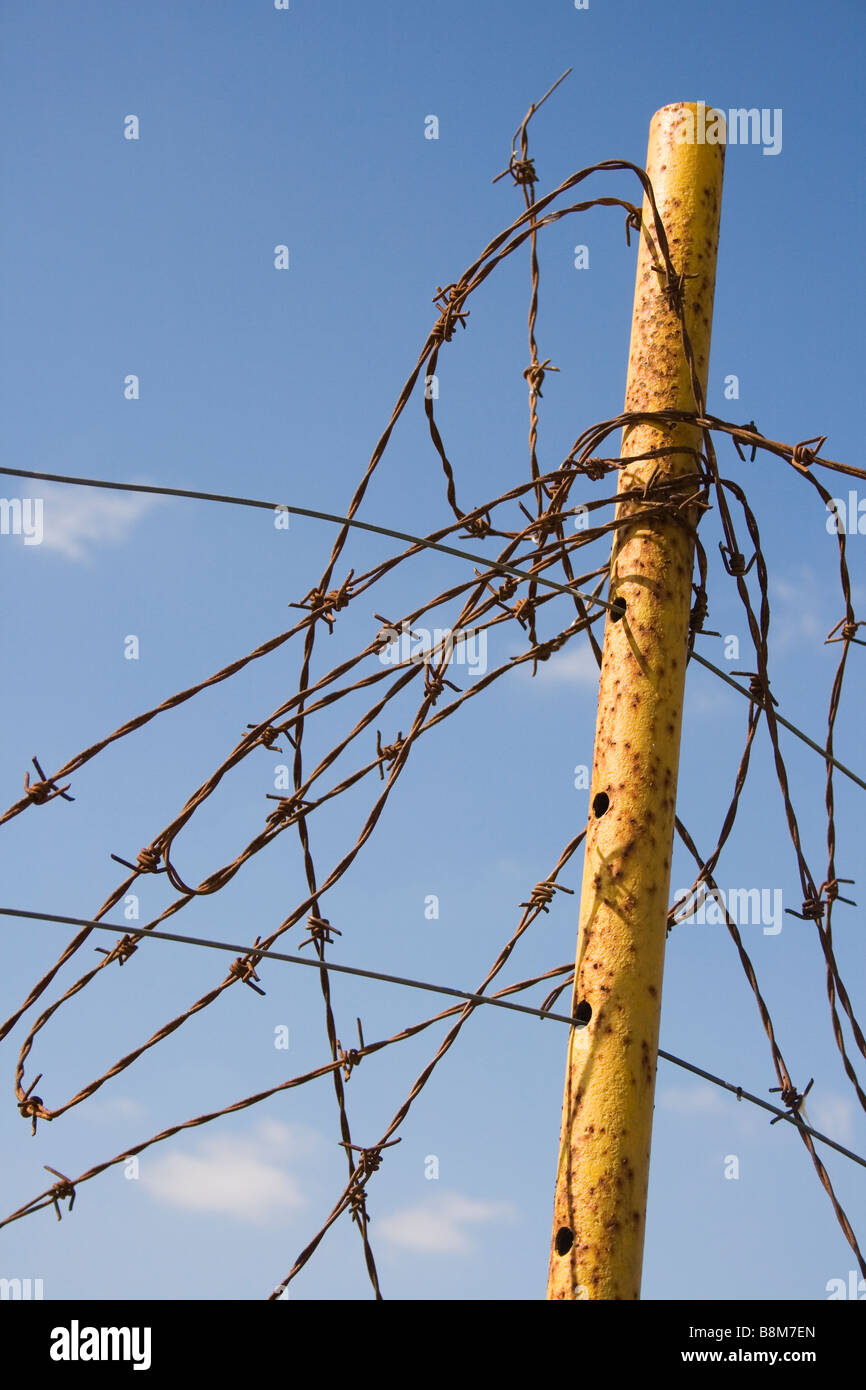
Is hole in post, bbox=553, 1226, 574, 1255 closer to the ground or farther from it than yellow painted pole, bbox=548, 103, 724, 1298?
closer to the ground

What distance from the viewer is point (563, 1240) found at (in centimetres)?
262

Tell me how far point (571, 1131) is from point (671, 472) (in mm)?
1568

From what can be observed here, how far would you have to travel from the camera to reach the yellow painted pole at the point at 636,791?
8.59ft

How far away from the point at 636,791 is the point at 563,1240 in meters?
0.96

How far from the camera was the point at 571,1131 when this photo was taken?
2699 mm

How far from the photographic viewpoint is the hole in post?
2607mm

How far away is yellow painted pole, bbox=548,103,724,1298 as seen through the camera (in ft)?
8.59

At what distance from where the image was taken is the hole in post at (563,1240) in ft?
8.55

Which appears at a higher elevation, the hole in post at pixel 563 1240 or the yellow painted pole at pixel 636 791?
the yellow painted pole at pixel 636 791

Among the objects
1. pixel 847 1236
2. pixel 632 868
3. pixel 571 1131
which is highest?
pixel 632 868

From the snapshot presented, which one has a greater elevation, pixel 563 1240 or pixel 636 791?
pixel 636 791

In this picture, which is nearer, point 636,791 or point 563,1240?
point 563,1240
